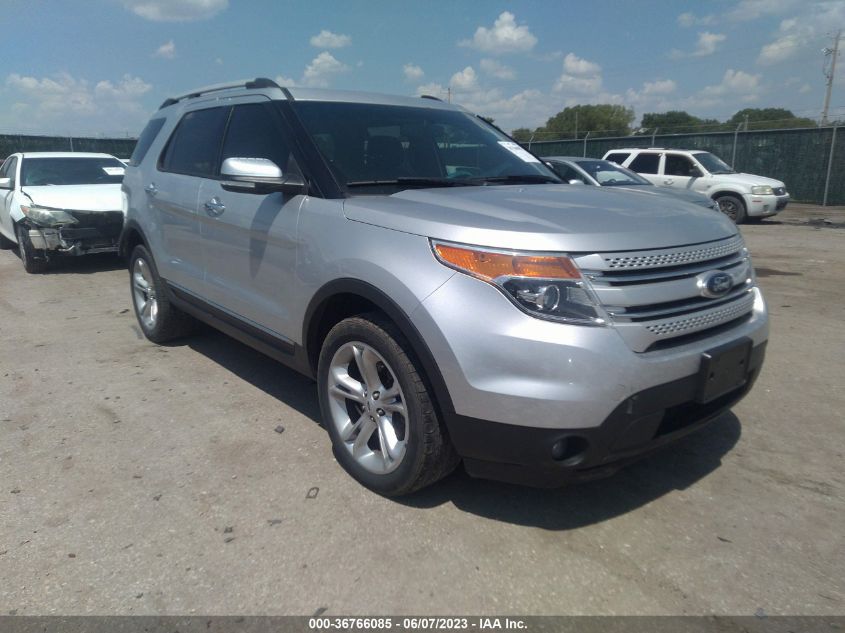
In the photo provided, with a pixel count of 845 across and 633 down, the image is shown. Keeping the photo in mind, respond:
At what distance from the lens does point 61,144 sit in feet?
88.9

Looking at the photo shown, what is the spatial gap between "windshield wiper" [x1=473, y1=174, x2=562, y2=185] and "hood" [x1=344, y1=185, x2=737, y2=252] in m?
0.31

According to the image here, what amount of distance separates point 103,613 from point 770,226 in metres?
15.9

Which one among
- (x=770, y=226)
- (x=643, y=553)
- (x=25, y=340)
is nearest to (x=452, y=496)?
(x=643, y=553)

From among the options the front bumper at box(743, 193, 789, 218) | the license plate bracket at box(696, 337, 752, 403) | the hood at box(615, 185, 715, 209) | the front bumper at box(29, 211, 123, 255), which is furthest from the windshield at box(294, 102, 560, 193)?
the front bumper at box(743, 193, 789, 218)

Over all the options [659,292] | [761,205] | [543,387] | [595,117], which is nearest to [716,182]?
[761,205]

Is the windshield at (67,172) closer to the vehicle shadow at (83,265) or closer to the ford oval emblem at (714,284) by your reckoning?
the vehicle shadow at (83,265)

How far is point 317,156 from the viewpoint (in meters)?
3.21

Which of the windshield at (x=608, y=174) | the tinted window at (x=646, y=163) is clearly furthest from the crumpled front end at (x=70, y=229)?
the tinted window at (x=646, y=163)

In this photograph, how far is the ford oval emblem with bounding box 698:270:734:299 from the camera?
2602mm

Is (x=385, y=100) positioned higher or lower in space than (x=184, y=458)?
higher

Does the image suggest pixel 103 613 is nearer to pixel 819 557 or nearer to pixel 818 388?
pixel 819 557

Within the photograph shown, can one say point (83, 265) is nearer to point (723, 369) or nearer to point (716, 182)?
point (723, 369)

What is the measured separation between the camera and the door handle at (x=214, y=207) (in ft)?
12.5

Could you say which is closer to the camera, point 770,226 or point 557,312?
point 557,312
